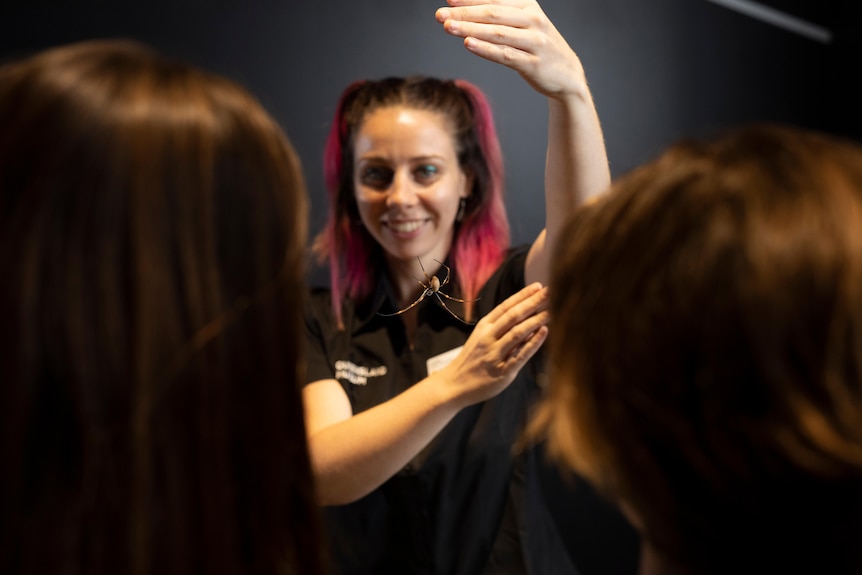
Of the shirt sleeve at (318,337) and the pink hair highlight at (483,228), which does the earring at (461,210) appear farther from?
the shirt sleeve at (318,337)

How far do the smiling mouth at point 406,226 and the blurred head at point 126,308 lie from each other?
538mm

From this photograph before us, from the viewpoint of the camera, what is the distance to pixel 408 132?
1.10m

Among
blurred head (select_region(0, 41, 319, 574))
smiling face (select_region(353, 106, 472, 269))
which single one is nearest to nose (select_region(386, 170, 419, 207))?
smiling face (select_region(353, 106, 472, 269))

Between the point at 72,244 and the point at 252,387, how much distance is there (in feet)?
0.47

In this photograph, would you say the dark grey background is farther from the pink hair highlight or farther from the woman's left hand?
the woman's left hand

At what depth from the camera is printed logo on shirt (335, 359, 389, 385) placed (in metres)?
1.20

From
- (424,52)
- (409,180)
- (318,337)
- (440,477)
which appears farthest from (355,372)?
(424,52)

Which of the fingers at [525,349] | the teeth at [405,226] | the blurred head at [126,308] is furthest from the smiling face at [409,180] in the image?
the blurred head at [126,308]

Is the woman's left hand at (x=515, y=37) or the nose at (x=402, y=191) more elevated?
the woman's left hand at (x=515, y=37)

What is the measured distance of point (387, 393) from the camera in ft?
3.88

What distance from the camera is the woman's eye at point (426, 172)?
110 cm

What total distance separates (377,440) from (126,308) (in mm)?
555

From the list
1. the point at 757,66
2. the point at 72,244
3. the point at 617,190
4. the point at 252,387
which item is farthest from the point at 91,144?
the point at 757,66

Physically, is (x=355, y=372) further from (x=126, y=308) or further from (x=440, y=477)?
(x=126, y=308)
